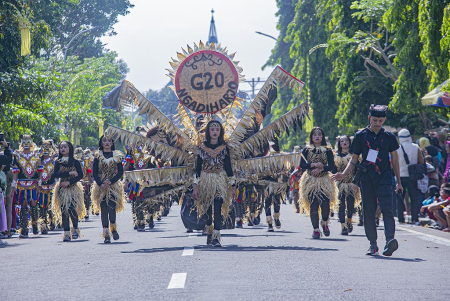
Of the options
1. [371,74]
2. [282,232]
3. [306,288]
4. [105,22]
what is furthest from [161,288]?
[105,22]

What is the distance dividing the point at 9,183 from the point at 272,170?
20.2 ft

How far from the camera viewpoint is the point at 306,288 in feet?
25.8

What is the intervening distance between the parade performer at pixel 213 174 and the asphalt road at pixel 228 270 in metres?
0.63

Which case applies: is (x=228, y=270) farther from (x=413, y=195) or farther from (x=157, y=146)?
(x=413, y=195)

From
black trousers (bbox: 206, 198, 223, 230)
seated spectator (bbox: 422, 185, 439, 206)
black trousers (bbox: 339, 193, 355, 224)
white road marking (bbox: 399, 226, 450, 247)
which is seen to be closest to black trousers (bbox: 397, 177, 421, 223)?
seated spectator (bbox: 422, 185, 439, 206)

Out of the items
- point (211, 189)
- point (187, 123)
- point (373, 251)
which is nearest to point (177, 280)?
point (373, 251)

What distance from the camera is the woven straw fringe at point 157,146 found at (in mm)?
13492

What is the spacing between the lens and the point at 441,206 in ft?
54.7

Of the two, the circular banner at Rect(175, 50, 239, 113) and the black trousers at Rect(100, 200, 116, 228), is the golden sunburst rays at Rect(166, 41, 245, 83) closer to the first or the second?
the circular banner at Rect(175, 50, 239, 113)

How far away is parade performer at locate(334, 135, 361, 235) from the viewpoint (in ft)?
53.2

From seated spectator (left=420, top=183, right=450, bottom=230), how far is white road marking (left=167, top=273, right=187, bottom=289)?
873 cm

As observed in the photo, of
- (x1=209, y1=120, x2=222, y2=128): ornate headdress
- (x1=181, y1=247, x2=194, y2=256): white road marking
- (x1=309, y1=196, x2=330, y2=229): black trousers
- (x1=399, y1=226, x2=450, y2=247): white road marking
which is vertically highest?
(x1=209, y1=120, x2=222, y2=128): ornate headdress

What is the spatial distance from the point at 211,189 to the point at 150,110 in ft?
5.94

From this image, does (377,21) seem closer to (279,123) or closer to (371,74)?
(371,74)
